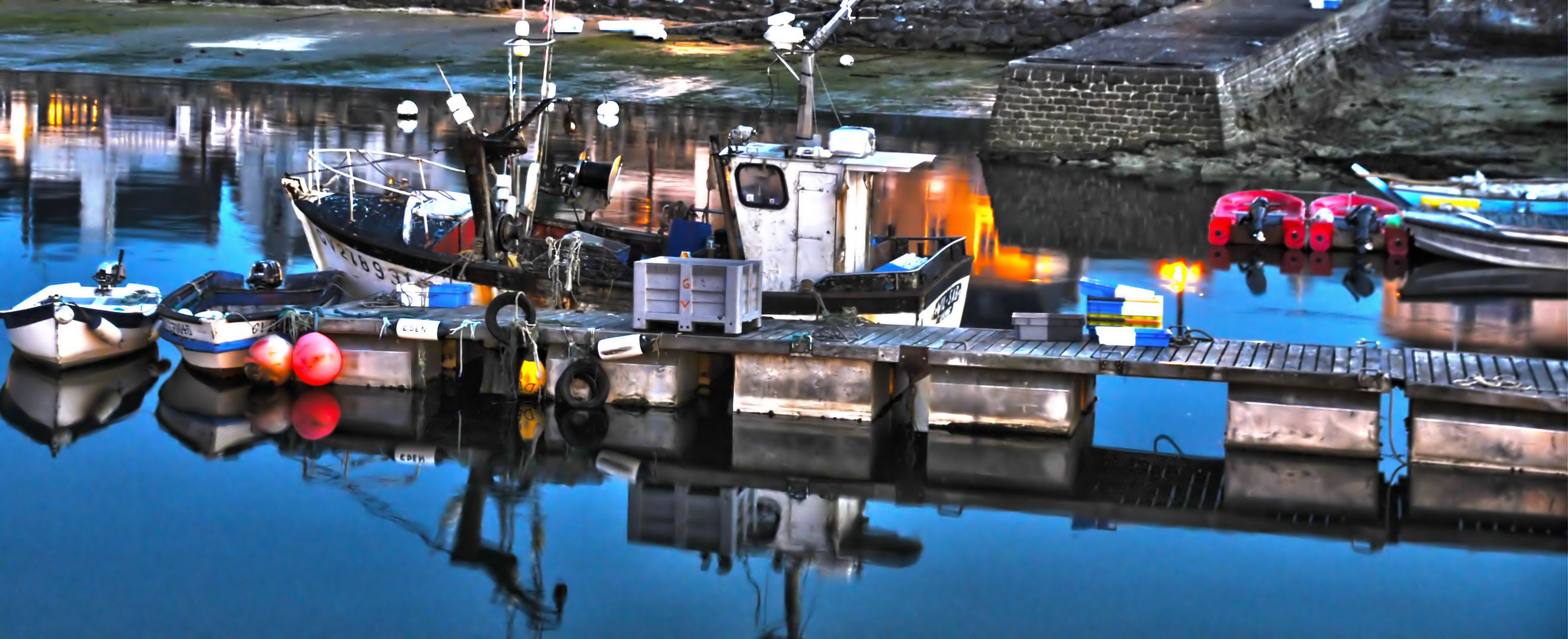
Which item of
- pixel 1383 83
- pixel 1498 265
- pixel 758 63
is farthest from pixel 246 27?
pixel 1498 265

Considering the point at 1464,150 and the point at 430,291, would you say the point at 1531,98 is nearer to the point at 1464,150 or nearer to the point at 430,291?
the point at 1464,150

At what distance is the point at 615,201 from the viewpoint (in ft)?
69.0

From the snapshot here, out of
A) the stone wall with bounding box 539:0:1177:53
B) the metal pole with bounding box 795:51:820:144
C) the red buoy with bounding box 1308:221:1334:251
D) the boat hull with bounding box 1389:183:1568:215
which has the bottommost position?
the red buoy with bounding box 1308:221:1334:251

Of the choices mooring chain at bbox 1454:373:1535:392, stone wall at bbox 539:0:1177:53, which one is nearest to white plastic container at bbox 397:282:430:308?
mooring chain at bbox 1454:373:1535:392

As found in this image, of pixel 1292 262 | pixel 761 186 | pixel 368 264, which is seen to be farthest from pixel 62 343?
pixel 1292 262

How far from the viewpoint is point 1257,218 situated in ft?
A: 62.8

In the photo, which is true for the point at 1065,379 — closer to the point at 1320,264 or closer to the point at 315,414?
the point at 315,414

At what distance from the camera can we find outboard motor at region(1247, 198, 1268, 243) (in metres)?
19.2

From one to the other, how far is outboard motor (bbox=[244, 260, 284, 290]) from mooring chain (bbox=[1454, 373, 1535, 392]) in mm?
8089

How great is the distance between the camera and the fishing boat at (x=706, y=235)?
39.4ft

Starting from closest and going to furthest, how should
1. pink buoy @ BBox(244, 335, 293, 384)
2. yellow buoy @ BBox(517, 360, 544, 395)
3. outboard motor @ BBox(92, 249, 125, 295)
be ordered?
yellow buoy @ BBox(517, 360, 544, 395) < pink buoy @ BBox(244, 335, 293, 384) < outboard motor @ BBox(92, 249, 125, 295)

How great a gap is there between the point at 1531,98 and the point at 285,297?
2124 centimetres

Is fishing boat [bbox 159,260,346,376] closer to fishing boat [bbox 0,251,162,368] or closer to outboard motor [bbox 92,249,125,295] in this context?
fishing boat [bbox 0,251,162,368]

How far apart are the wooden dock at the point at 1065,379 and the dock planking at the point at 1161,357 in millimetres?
12
